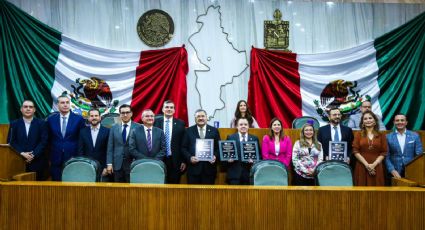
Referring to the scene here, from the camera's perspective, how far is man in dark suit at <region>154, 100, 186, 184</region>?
5.11 m

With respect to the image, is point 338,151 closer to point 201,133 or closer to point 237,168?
point 237,168

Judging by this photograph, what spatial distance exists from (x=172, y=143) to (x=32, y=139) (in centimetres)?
145

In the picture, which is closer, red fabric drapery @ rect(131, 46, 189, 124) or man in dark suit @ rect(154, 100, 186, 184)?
man in dark suit @ rect(154, 100, 186, 184)

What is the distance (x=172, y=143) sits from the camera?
512cm

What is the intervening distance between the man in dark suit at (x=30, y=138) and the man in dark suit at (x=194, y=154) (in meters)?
1.48

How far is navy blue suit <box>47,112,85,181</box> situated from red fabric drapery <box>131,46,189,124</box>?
2056mm

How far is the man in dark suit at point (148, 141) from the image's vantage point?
479 cm

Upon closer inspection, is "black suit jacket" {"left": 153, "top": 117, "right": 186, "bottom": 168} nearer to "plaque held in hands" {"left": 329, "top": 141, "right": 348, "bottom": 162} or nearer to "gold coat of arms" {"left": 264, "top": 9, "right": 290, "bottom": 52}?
"plaque held in hands" {"left": 329, "top": 141, "right": 348, "bottom": 162}

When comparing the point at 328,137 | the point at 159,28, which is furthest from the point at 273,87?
the point at 328,137

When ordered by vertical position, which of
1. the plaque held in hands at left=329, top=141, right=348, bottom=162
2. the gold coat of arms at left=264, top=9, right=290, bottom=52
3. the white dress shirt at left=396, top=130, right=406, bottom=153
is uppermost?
the gold coat of arms at left=264, top=9, right=290, bottom=52

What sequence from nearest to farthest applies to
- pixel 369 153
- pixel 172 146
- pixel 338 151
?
pixel 338 151
pixel 369 153
pixel 172 146

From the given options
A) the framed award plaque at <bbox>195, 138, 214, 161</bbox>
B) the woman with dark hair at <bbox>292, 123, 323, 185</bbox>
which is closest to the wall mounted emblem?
the framed award plaque at <bbox>195, 138, 214, 161</bbox>

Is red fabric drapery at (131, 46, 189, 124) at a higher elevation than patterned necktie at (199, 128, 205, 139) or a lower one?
higher

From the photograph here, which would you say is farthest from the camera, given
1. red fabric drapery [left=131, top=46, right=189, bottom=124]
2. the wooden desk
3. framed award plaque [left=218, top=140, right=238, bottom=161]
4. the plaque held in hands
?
red fabric drapery [left=131, top=46, right=189, bottom=124]
